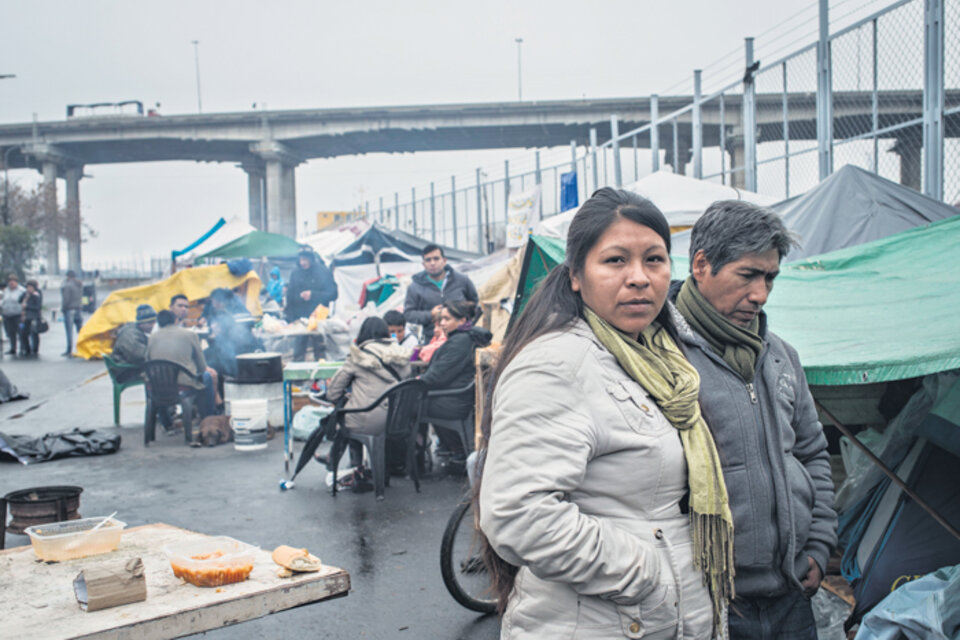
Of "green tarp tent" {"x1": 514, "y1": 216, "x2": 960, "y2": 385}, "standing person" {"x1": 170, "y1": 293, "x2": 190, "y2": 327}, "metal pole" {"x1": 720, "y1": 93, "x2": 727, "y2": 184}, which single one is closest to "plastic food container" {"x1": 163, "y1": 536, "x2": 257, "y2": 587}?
"green tarp tent" {"x1": 514, "y1": 216, "x2": 960, "y2": 385}

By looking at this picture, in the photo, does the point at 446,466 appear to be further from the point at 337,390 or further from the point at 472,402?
the point at 337,390

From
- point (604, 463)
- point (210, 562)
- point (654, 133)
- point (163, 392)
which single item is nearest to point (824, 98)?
point (654, 133)

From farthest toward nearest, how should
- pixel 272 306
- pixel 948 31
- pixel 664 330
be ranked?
pixel 272 306, pixel 948 31, pixel 664 330

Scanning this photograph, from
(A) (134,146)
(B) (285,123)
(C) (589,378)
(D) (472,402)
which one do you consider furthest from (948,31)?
(A) (134,146)

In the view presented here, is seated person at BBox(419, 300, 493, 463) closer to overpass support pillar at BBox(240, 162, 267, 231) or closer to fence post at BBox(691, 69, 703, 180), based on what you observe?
fence post at BBox(691, 69, 703, 180)

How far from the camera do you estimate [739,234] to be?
2.43 meters

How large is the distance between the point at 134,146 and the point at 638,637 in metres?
53.8

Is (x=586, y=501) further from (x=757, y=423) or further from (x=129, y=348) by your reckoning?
(x=129, y=348)

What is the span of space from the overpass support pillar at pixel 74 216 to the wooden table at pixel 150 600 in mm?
54678

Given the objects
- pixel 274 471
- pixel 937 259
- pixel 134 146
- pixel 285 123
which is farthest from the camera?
pixel 134 146

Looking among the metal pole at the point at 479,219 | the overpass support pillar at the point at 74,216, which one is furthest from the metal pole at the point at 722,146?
the overpass support pillar at the point at 74,216

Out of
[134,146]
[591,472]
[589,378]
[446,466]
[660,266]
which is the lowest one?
[446,466]

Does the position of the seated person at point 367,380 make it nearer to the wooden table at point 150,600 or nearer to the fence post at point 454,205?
the wooden table at point 150,600

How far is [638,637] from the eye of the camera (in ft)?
5.44
